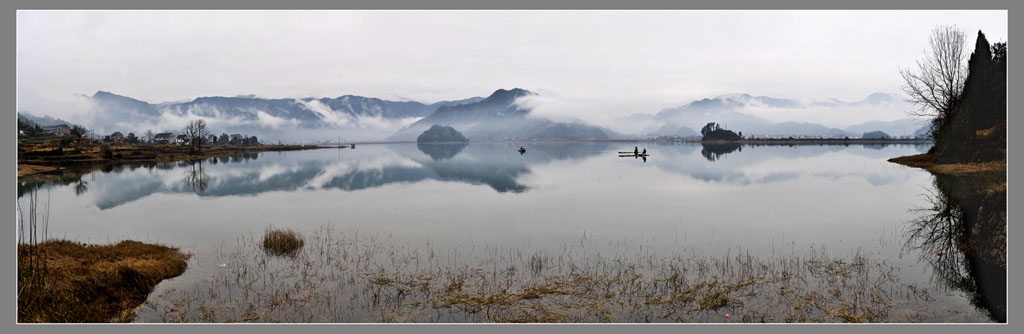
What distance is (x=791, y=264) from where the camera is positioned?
62.7 feet

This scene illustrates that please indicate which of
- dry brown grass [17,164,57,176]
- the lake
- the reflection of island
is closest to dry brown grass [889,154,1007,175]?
the lake

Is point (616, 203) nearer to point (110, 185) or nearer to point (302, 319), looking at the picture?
point (302, 319)

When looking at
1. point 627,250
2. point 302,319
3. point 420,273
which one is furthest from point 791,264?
point 302,319

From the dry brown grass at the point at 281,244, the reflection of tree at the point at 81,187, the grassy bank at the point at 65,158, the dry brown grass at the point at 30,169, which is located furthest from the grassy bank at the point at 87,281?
the dry brown grass at the point at 30,169

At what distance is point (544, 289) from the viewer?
1627 centimetres

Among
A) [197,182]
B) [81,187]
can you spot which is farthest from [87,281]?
[197,182]

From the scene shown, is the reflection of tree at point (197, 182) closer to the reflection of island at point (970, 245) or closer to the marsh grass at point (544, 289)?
the marsh grass at point (544, 289)

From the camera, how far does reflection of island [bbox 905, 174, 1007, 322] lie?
16.2 metres

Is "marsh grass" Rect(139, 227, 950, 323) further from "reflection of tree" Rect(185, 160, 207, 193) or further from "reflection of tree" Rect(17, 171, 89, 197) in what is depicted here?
"reflection of tree" Rect(17, 171, 89, 197)

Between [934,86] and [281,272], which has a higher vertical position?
[934,86]

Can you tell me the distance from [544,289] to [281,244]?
12.9m

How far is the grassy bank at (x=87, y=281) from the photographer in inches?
556

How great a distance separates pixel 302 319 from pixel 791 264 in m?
16.9

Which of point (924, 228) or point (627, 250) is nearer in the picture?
point (627, 250)
